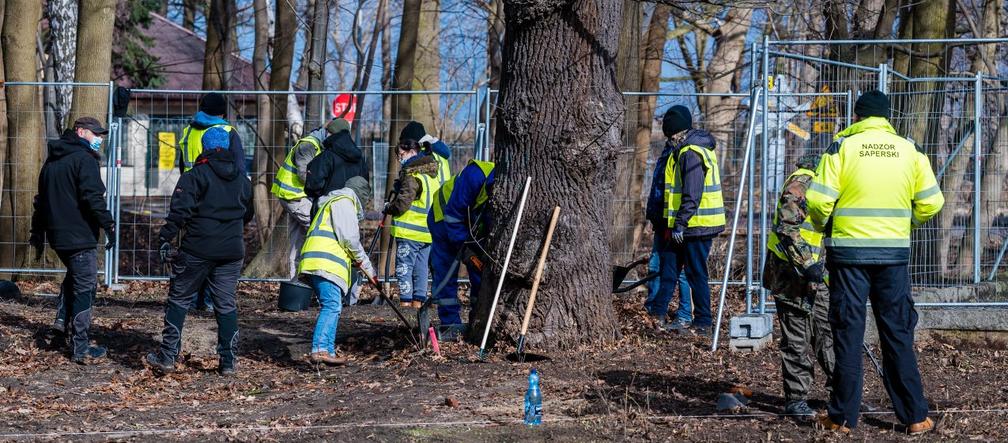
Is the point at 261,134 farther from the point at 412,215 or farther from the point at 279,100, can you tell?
the point at 412,215

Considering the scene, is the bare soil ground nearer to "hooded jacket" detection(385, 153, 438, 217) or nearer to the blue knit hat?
"hooded jacket" detection(385, 153, 438, 217)

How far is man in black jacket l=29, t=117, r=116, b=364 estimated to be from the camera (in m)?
8.20

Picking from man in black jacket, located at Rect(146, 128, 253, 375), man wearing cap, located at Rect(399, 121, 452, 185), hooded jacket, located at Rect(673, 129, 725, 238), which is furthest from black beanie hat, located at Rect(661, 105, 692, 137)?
man in black jacket, located at Rect(146, 128, 253, 375)

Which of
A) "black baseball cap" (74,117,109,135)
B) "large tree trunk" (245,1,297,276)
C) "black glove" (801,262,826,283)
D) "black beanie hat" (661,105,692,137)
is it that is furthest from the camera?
"large tree trunk" (245,1,297,276)

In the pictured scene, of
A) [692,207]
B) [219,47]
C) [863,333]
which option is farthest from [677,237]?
[219,47]

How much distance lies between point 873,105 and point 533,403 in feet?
8.03

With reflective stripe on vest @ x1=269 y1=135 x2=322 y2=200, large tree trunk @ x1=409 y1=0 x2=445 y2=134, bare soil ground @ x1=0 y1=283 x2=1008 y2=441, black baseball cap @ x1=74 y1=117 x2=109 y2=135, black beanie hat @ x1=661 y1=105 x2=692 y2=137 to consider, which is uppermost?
large tree trunk @ x1=409 y1=0 x2=445 y2=134

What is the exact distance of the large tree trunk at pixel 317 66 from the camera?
42.5 feet

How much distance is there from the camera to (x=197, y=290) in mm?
8000

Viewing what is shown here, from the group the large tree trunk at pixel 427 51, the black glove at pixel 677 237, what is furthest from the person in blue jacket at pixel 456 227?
the large tree trunk at pixel 427 51

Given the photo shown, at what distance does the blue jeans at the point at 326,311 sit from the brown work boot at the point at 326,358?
0.03 meters

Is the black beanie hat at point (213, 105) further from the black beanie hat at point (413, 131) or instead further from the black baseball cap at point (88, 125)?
the black beanie hat at point (413, 131)

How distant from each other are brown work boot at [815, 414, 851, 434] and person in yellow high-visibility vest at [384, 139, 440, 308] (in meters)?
4.92

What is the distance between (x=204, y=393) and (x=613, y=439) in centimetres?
300
